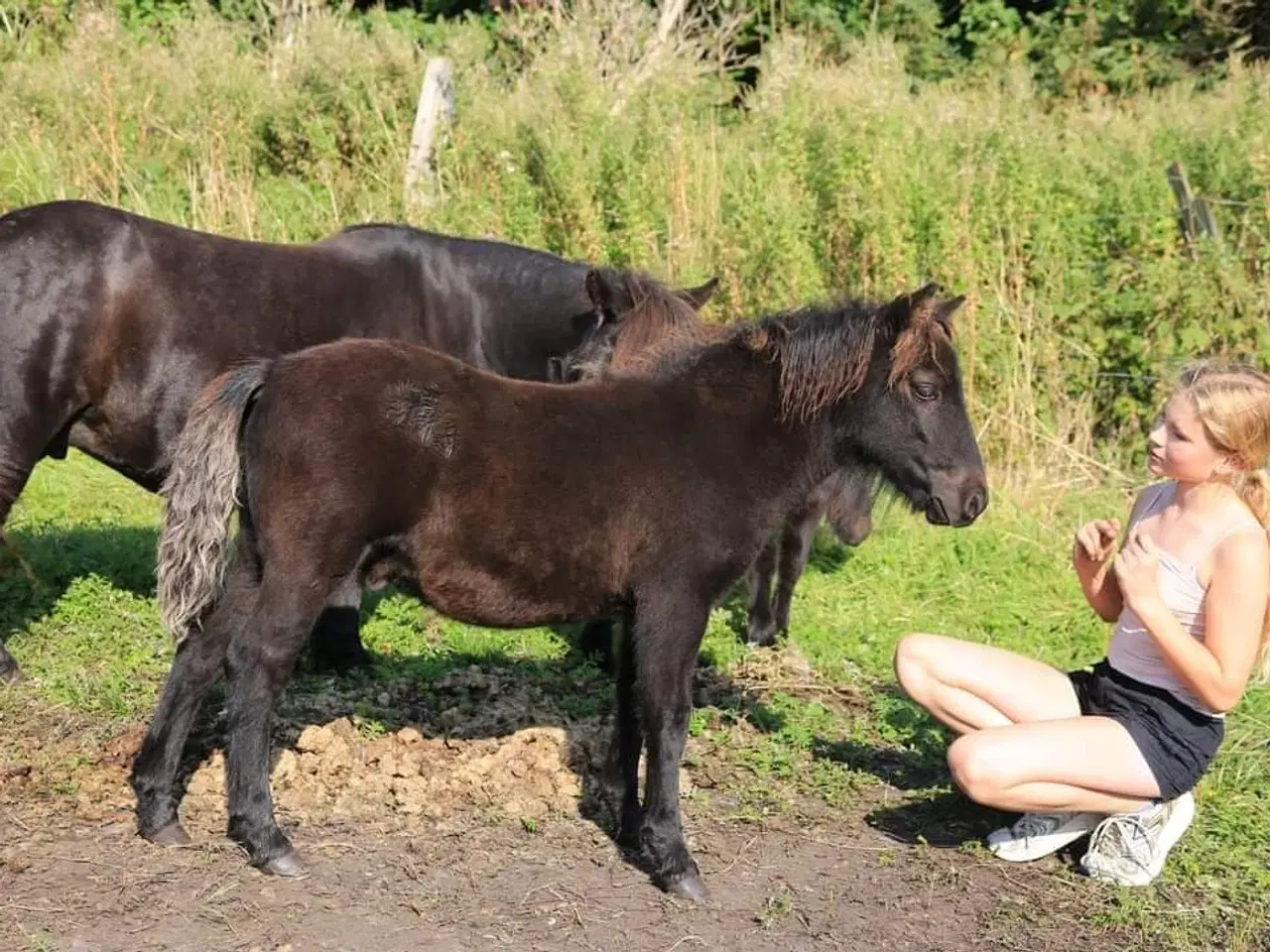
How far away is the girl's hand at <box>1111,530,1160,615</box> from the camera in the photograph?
4.04 meters

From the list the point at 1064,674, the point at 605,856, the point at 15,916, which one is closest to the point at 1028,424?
the point at 1064,674

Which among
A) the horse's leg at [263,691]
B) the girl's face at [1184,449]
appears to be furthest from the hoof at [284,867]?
the girl's face at [1184,449]

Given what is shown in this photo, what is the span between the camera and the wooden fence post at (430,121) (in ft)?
35.8

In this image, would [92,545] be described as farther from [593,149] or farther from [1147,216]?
[1147,216]

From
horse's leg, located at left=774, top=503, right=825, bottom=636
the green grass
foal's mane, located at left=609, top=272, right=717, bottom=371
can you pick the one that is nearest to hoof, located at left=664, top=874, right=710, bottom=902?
the green grass

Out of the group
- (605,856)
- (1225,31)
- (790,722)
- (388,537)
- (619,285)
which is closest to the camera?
(388,537)

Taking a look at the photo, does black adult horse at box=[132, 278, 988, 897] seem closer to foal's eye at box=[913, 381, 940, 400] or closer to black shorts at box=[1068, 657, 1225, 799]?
foal's eye at box=[913, 381, 940, 400]

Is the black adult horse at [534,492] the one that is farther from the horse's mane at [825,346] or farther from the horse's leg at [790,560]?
the horse's leg at [790,560]

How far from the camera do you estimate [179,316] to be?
238 inches

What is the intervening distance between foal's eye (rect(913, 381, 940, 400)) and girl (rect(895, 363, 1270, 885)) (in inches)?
25.5

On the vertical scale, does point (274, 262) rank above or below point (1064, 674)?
above

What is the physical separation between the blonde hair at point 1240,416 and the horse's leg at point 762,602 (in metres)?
2.61

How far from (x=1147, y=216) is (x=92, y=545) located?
6.31 meters

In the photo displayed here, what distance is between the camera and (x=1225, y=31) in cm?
1464
